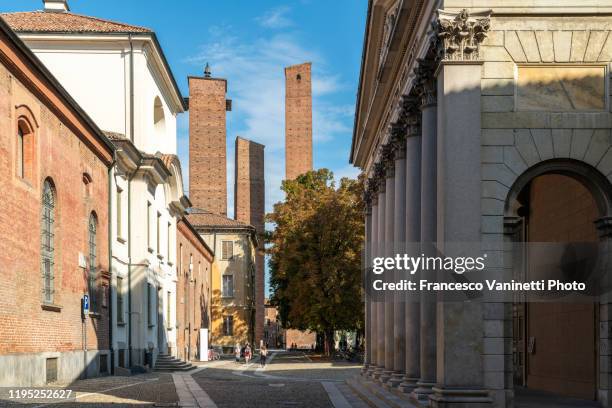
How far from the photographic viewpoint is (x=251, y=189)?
81062mm

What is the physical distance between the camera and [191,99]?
76500 millimetres

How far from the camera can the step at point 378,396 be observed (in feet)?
53.6

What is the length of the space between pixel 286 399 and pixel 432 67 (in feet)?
29.8

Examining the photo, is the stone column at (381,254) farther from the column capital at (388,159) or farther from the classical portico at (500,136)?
the classical portico at (500,136)

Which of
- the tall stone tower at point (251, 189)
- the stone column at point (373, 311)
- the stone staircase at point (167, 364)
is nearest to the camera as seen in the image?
the stone column at point (373, 311)

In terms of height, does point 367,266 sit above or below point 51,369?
above

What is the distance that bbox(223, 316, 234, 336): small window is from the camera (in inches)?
2665

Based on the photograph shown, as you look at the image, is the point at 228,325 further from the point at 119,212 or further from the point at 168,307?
the point at 119,212

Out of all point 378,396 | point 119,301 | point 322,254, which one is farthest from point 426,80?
point 322,254

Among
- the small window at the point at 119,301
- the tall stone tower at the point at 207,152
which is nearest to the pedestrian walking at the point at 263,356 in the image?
the small window at the point at 119,301

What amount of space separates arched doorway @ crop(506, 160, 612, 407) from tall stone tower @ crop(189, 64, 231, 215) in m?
54.3

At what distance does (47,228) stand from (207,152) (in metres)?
53.3

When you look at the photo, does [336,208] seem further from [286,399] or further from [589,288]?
[589,288]

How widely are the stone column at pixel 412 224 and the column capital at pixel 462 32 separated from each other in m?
3.09
